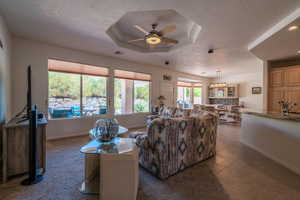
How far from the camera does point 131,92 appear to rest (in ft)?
19.4

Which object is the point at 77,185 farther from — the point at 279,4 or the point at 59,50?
the point at 279,4

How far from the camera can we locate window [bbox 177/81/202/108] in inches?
354

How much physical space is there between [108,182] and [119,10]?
2.62 metres

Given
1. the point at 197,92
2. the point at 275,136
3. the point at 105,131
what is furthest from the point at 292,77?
the point at 197,92

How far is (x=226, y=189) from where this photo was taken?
1920 millimetres

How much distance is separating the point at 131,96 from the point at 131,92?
0.58 feet

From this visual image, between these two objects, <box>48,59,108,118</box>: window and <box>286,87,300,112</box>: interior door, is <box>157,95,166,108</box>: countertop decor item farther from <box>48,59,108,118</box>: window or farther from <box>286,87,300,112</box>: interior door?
<box>286,87,300,112</box>: interior door

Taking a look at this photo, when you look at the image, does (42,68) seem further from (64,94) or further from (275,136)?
(275,136)

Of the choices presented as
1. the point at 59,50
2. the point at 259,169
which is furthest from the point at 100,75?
the point at 259,169

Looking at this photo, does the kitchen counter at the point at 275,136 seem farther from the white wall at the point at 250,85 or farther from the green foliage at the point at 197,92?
the green foliage at the point at 197,92

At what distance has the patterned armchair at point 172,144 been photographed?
2111 mm

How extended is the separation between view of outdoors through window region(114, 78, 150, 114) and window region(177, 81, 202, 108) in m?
3.25

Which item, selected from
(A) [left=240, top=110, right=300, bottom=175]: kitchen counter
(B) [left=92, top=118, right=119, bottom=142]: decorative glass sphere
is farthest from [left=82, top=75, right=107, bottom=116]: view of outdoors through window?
(A) [left=240, top=110, right=300, bottom=175]: kitchen counter

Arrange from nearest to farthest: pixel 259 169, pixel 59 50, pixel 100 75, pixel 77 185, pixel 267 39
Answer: pixel 77 185 < pixel 259 169 < pixel 267 39 < pixel 59 50 < pixel 100 75
